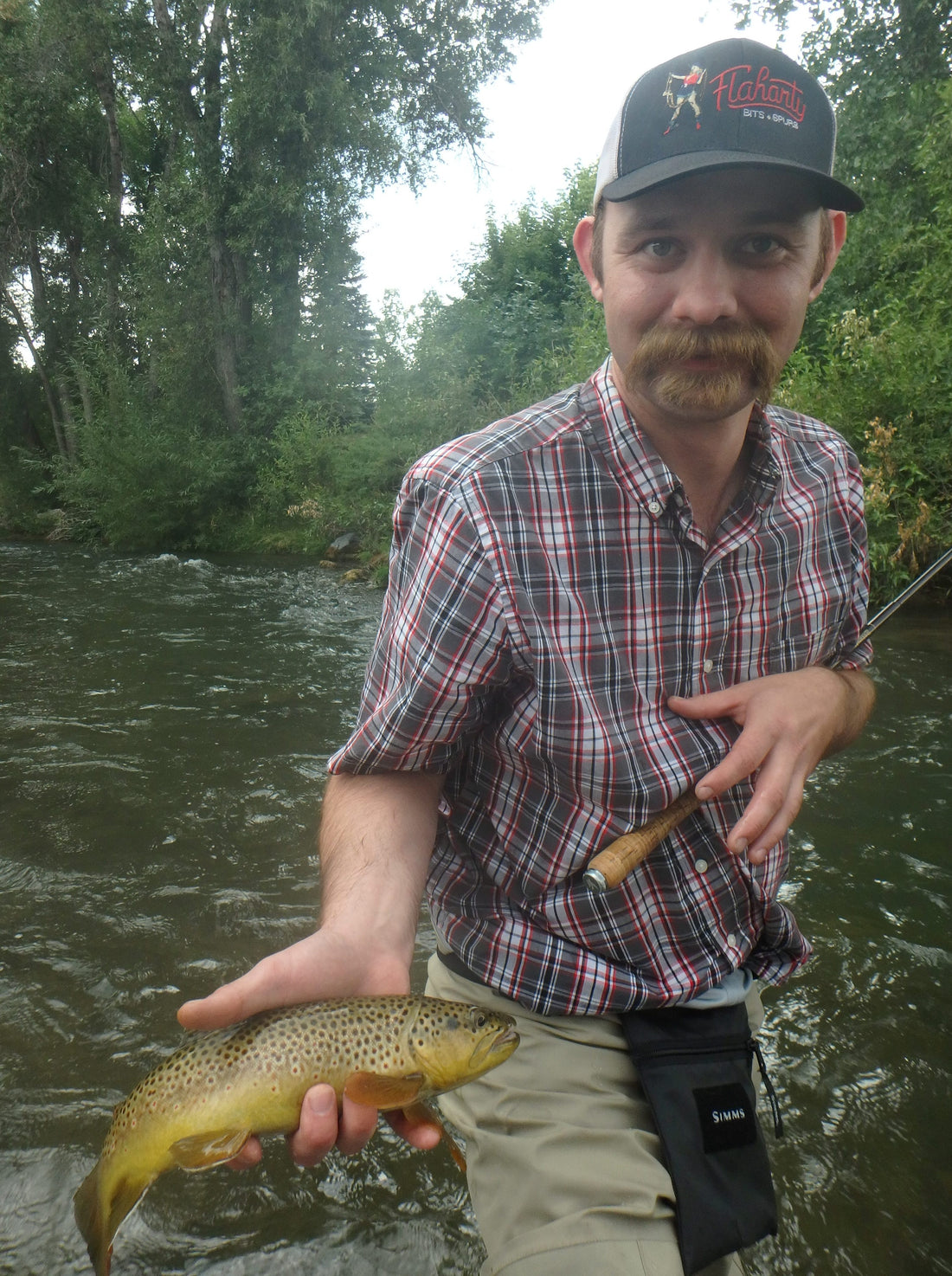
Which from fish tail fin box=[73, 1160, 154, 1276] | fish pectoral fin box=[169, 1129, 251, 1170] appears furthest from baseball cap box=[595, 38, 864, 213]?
fish tail fin box=[73, 1160, 154, 1276]

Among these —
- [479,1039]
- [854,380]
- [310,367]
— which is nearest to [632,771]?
[479,1039]

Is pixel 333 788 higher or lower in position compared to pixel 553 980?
higher

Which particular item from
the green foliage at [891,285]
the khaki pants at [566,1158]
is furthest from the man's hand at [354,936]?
the green foliage at [891,285]

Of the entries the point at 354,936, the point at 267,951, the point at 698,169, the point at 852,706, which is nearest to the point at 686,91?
the point at 698,169

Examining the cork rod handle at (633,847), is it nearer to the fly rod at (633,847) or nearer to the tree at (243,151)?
the fly rod at (633,847)

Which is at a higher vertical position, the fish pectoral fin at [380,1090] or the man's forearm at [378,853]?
the man's forearm at [378,853]

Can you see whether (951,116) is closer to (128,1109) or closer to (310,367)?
(128,1109)

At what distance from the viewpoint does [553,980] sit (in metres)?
1.82

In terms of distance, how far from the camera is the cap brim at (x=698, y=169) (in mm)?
1703

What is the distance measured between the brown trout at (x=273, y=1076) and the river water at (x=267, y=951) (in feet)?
3.63

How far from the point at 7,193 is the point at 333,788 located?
1205 inches

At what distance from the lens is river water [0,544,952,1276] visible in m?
2.71

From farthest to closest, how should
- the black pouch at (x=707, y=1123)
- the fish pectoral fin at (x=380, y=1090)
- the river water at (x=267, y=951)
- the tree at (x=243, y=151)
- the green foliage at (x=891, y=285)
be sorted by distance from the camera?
1. the tree at (x=243, y=151)
2. the green foliage at (x=891, y=285)
3. the river water at (x=267, y=951)
4. the black pouch at (x=707, y=1123)
5. the fish pectoral fin at (x=380, y=1090)

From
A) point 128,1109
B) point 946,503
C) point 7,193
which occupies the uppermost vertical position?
point 7,193
